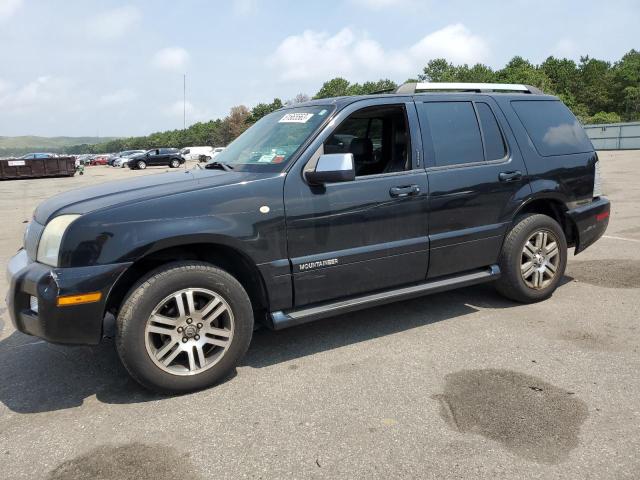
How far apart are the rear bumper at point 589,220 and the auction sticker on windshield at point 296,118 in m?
2.66

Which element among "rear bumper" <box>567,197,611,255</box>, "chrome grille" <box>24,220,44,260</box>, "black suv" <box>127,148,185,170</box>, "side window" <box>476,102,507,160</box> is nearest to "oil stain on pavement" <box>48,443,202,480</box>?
"chrome grille" <box>24,220,44,260</box>

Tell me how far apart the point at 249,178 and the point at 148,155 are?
45.2 m

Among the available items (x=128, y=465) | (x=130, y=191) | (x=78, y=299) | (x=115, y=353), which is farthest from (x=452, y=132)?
(x=128, y=465)

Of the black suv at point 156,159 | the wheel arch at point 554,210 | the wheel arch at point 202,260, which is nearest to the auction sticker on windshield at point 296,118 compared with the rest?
the wheel arch at point 202,260

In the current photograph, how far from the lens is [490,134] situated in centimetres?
448

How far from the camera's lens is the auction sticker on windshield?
13.1 feet

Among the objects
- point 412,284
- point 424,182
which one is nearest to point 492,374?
point 412,284

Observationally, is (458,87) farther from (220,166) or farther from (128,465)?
(128,465)

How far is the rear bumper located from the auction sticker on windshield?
2664 mm

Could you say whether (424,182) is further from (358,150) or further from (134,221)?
(134,221)

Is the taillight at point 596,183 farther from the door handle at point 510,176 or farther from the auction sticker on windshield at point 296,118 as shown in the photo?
the auction sticker on windshield at point 296,118

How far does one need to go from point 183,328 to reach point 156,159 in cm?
4567

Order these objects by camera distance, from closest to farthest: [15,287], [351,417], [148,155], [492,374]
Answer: [351,417] → [15,287] → [492,374] → [148,155]

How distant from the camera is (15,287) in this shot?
3.13m
